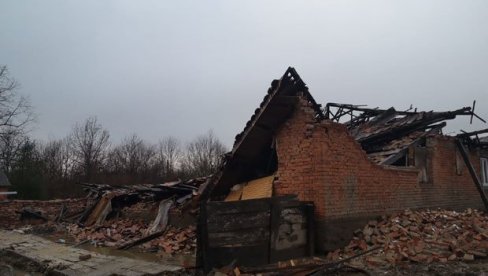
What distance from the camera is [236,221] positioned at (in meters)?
7.38

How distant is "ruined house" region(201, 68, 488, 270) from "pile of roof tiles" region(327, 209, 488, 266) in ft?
0.97

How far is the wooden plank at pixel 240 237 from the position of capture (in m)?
7.18

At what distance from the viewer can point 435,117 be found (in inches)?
543

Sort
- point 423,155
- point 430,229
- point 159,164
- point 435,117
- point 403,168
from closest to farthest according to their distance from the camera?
point 430,229 < point 403,168 < point 423,155 < point 435,117 < point 159,164

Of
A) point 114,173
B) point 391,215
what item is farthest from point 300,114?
point 114,173

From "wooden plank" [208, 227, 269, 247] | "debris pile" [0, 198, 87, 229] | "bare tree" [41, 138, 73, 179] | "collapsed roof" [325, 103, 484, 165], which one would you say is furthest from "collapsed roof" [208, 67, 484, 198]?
"bare tree" [41, 138, 73, 179]

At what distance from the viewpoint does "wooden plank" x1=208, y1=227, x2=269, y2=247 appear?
7176 millimetres

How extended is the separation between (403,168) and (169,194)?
7983 mm

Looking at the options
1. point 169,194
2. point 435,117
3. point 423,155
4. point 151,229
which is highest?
point 435,117

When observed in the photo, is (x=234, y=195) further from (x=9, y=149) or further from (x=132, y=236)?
(x=9, y=149)

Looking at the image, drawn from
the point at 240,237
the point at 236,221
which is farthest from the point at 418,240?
the point at 236,221

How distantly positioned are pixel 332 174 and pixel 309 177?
1.62ft

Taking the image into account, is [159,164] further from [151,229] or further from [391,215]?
[391,215]

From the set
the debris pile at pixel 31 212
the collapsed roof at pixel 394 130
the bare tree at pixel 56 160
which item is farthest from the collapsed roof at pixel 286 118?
the bare tree at pixel 56 160
